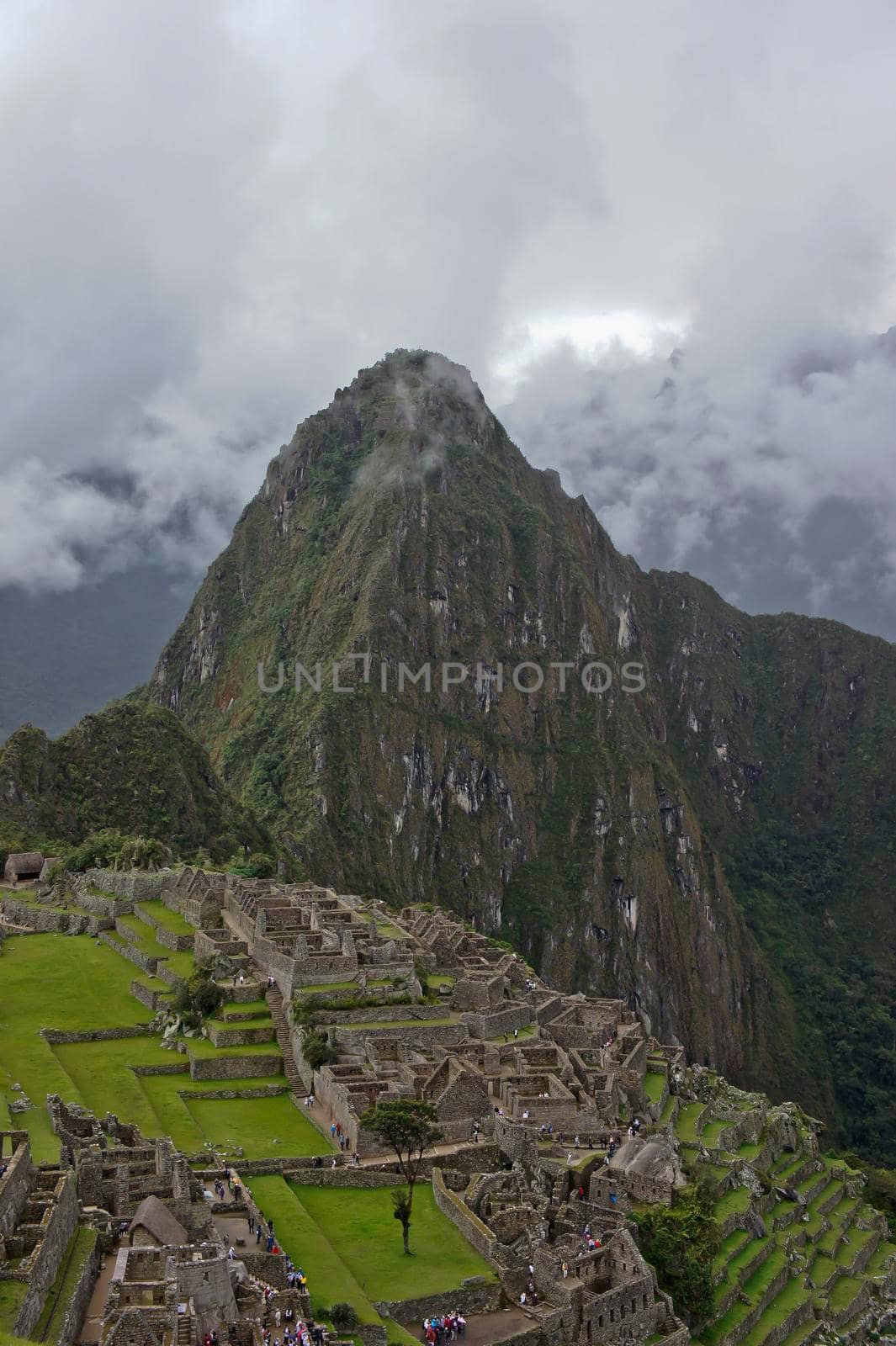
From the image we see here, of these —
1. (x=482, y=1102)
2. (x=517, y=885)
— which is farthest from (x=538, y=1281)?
(x=517, y=885)

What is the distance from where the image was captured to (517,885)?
153000 millimetres

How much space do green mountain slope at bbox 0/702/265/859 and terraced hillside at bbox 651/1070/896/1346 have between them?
43.0 metres

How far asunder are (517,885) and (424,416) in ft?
192

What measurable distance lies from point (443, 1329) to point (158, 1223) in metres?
6.32

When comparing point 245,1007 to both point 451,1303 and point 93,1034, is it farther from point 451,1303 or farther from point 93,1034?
point 451,1303

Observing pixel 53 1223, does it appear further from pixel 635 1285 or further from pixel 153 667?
pixel 153 667

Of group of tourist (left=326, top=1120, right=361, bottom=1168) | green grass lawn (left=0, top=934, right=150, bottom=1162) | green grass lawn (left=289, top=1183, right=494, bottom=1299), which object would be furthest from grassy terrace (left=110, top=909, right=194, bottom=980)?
green grass lawn (left=289, top=1183, right=494, bottom=1299)

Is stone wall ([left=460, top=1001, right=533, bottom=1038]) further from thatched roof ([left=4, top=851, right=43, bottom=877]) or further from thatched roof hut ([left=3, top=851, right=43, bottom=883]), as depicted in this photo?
thatched roof ([left=4, top=851, right=43, bottom=877])

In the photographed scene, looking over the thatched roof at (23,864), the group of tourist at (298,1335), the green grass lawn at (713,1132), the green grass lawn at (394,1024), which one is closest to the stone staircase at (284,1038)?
the green grass lawn at (394,1024)

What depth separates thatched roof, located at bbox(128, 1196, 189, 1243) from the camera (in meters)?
22.8

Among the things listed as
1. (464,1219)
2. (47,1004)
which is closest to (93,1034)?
(47,1004)

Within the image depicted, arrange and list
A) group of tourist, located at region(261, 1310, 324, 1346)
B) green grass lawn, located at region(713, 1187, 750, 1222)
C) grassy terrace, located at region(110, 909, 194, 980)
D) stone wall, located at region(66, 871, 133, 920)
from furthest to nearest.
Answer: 1. stone wall, located at region(66, 871, 133, 920)
2. grassy terrace, located at region(110, 909, 194, 980)
3. green grass lawn, located at region(713, 1187, 750, 1222)
4. group of tourist, located at region(261, 1310, 324, 1346)

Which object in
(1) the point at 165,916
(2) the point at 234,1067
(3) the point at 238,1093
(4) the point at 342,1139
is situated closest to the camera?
(4) the point at 342,1139

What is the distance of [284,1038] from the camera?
40.8 meters
